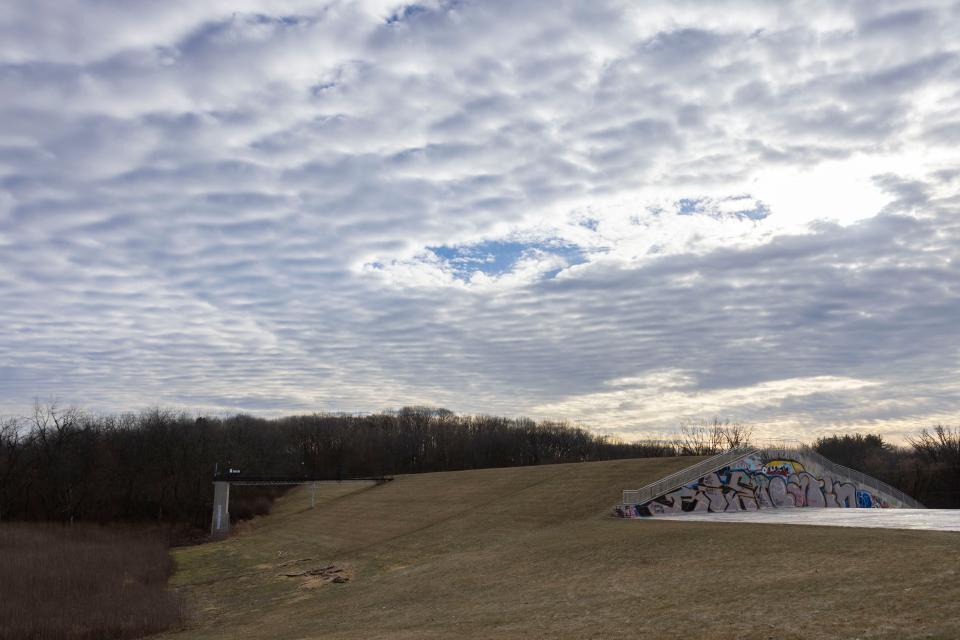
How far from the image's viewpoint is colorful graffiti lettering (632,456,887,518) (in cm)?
4259

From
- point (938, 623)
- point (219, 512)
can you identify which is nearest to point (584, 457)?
point (219, 512)

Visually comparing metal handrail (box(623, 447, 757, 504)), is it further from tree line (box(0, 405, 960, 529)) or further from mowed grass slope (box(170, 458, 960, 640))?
tree line (box(0, 405, 960, 529))

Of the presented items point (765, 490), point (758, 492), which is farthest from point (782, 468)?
point (758, 492)

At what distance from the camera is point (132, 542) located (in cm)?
6334

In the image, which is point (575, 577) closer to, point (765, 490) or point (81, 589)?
point (765, 490)

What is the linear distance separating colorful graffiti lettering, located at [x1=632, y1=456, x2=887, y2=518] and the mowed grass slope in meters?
4.29

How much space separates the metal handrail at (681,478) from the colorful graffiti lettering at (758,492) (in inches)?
14.3

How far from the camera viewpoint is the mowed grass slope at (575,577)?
53.0 feet

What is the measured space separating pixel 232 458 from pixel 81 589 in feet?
231

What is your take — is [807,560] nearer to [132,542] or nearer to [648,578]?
[648,578]

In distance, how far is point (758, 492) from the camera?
46.3 metres

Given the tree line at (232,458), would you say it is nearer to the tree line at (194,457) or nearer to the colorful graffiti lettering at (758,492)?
the tree line at (194,457)

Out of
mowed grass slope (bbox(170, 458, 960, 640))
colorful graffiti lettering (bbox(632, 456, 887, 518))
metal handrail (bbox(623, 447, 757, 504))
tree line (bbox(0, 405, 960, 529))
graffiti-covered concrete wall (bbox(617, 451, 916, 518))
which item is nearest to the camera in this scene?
mowed grass slope (bbox(170, 458, 960, 640))

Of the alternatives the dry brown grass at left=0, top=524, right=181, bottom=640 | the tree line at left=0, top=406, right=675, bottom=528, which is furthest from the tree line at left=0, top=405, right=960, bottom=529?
the dry brown grass at left=0, top=524, right=181, bottom=640
